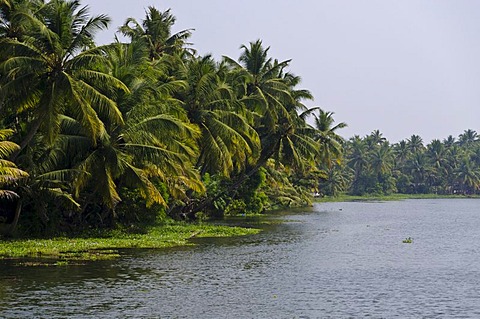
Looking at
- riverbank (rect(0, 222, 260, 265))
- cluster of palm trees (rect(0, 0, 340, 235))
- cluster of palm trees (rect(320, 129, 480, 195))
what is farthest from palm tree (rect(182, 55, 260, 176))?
cluster of palm trees (rect(320, 129, 480, 195))

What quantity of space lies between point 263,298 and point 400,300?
13.9ft

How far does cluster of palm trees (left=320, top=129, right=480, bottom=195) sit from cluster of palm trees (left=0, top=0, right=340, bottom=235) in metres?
83.7

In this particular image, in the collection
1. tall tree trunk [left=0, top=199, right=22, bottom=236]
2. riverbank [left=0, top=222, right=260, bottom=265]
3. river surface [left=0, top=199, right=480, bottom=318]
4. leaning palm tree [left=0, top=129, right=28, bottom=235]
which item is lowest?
river surface [left=0, top=199, right=480, bottom=318]

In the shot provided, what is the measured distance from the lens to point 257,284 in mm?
23312

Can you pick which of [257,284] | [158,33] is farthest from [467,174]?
[257,284]

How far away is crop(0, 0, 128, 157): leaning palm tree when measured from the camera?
27.8 metres

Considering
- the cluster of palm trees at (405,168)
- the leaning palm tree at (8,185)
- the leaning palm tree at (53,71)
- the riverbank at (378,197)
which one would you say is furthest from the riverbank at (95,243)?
the cluster of palm trees at (405,168)

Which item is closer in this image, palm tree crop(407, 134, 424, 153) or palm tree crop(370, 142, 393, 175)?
palm tree crop(370, 142, 393, 175)

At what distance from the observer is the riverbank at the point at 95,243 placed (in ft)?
91.0

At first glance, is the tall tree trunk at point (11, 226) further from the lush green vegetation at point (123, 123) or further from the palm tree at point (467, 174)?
the palm tree at point (467, 174)

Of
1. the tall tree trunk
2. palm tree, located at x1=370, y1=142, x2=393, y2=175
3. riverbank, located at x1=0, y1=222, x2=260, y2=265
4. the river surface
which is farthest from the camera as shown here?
palm tree, located at x1=370, y1=142, x2=393, y2=175

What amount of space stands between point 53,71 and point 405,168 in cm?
12563

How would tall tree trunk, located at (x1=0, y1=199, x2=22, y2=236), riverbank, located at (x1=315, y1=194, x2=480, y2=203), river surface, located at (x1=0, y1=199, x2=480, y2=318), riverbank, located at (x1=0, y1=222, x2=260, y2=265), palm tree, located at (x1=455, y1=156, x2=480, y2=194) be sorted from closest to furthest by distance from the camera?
river surface, located at (x1=0, y1=199, x2=480, y2=318) → riverbank, located at (x1=0, y1=222, x2=260, y2=265) → tall tree trunk, located at (x1=0, y1=199, x2=22, y2=236) → riverbank, located at (x1=315, y1=194, x2=480, y2=203) → palm tree, located at (x1=455, y1=156, x2=480, y2=194)

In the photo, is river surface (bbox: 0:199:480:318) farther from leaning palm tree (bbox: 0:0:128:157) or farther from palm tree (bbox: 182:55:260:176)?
palm tree (bbox: 182:55:260:176)
